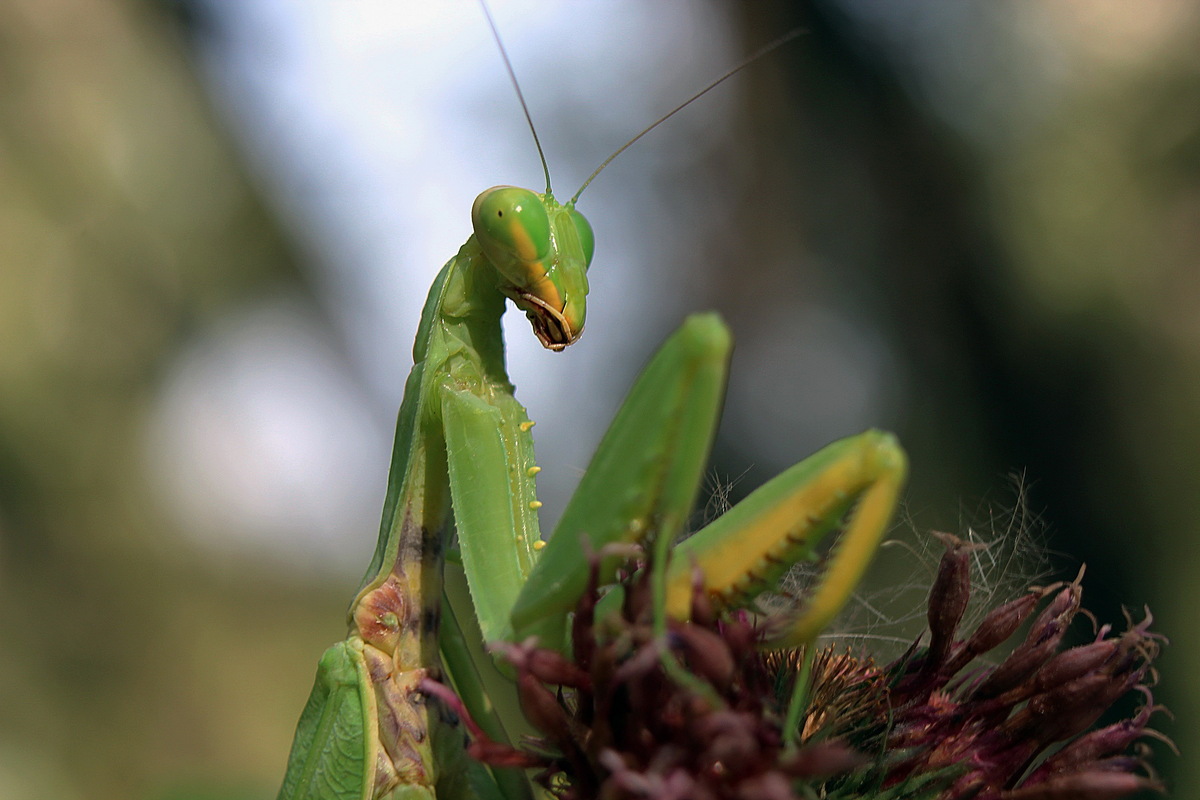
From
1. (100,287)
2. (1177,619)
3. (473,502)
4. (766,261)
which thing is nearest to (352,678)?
(473,502)

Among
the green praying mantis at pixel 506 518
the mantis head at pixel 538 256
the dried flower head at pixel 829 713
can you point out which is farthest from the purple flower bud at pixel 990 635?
the mantis head at pixel 538 256

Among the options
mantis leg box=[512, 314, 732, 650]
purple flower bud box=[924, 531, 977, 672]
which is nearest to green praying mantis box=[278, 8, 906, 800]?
mantis leg box=[512, 314, 732, 650]

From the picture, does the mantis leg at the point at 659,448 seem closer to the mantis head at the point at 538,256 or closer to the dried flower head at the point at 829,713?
the dried flower head at the point at 829,713

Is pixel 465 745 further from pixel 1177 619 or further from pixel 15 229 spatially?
pixel 15 229

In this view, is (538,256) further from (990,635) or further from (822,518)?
(990,635)

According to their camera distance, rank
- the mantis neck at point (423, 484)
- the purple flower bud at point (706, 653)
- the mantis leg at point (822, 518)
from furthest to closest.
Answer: the mantis neck at point (423, 484)
the purple flower bud at point (706, 653)
the mantis leg at point (822, 518)

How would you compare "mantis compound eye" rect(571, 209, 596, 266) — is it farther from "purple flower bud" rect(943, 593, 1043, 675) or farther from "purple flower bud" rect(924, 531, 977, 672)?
"purple flower bud" rect(943, 593, 1043, 675)

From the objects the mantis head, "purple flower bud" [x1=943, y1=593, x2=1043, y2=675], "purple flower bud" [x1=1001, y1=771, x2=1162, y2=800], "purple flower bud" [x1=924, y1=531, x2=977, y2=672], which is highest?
the mantis head
